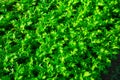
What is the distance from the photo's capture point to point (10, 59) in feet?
14.0

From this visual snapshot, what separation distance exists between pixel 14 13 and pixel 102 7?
1.72 m

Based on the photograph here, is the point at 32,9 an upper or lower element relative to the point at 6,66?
upper

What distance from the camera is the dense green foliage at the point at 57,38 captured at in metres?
4.21

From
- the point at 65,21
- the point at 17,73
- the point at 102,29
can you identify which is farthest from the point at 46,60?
the point at 102,29

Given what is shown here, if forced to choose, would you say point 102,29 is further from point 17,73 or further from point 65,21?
point 17,73

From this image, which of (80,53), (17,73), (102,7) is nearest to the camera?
(17,73)

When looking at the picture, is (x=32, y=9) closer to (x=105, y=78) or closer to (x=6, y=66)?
(x=6, y=66)

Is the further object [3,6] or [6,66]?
[3,6]

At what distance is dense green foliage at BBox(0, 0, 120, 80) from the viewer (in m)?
4.21

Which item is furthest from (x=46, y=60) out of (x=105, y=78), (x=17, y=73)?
(x=105, y=78)

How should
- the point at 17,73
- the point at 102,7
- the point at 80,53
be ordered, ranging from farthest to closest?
1. the point at 102,7
2. the point at 80,53
3. the point at 17,73

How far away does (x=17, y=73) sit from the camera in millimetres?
4074

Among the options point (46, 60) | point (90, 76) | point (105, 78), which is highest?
point (46, 60)

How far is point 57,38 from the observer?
4609 millimetres
